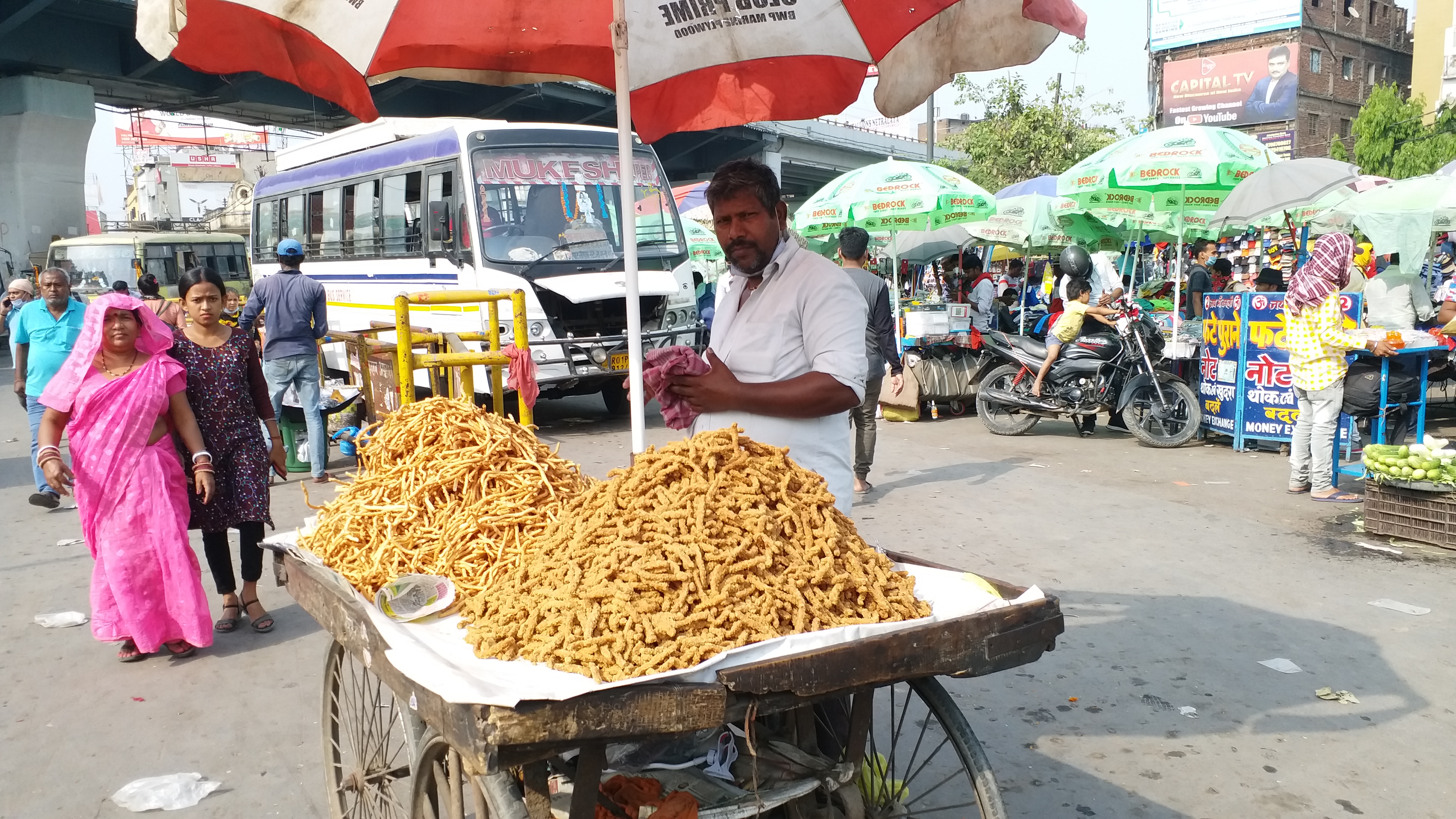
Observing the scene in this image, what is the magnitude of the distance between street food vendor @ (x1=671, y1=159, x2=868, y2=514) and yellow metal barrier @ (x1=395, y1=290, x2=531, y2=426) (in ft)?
5.22

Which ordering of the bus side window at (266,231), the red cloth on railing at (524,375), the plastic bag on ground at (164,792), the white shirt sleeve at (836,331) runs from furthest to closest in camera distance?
the bus side window at (266,231)
the red cloth on railing at (524,375)
the plastic bag on ground at (164,792)
the white shirt sleeve at (836,331)

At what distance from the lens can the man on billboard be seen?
157 feet

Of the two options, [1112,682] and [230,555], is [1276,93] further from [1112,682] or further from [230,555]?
[230,555]

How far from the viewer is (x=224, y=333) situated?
521cm

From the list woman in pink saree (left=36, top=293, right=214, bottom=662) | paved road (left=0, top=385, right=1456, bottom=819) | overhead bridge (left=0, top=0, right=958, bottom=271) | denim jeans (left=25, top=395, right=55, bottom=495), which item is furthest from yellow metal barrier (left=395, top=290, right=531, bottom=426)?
overhead bridge (left=0, top=0, right=958, bottom=271)

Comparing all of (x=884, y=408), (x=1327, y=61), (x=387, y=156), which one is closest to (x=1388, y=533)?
(x=884, y=408)

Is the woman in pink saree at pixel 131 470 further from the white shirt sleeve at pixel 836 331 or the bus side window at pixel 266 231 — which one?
the bus side window at pixel 266 231

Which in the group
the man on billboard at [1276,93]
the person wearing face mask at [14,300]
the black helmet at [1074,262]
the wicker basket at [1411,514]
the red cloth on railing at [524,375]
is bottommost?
the wicker basket at [1411,514]

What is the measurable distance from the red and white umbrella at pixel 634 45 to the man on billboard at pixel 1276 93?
174ft

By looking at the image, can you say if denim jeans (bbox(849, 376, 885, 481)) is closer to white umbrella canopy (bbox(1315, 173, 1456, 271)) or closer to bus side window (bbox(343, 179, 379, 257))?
bus side window (bbox(343, 179, 379, 257))

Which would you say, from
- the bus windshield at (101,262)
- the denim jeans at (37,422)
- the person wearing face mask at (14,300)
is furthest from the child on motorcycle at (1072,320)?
the bus windshield at (101,262)

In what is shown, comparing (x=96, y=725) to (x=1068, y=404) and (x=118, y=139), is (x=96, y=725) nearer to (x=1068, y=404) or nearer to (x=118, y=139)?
(x=1068, y=404)

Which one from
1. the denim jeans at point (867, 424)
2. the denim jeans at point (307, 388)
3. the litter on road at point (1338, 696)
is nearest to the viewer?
the litter on road at point (1338, 696)

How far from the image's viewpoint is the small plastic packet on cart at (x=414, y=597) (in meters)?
2.34
